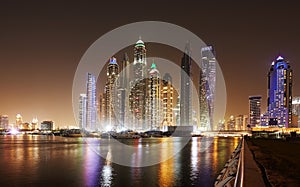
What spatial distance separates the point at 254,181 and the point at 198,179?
10163mm

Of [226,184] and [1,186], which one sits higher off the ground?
[226,184]

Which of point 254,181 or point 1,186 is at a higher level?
point 254,181

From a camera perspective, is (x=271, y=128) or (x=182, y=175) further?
(x=271, y=128)

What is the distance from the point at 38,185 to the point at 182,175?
27.2 feet

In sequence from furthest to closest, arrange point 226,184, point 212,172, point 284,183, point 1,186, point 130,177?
point 212,172
point 130,177
point 1,186
point 284,183
point 226,184

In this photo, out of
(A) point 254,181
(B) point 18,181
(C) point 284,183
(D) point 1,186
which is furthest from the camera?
(B) point 18,181

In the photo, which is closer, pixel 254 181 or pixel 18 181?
pixel 254 181

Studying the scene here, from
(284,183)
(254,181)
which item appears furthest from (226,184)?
(284,183)

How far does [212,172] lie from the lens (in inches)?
895

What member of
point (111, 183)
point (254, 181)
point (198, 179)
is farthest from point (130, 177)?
point (254, 181)

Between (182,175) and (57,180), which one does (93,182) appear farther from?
(182,175)

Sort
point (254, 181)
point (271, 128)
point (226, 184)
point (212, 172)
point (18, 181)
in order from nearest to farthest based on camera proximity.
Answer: point (226, 184) → point (254, 181) → point (18, 181) → point (212, 172) → point (271, 128)

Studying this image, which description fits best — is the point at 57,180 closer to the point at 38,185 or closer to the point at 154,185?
the point at 38,185

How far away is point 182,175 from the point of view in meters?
21.0
